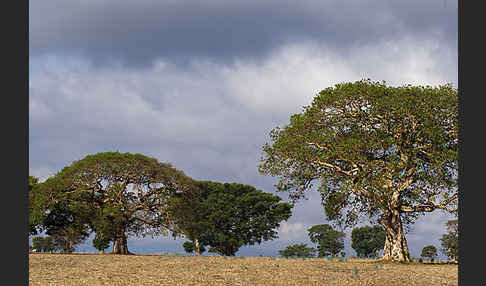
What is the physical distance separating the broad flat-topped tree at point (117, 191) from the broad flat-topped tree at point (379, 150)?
9.83 m

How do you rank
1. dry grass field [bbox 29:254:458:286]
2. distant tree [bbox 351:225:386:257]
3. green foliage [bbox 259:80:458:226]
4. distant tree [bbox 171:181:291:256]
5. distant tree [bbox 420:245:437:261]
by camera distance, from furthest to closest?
distant tree [bbox 351:225:386:257] < distant tree [bbox 420:245:437:261] < distant tree [bbox 171:181:291:256] < green foliage [bbox 259:80:458:226] < dry grass field [bbox 29:254:458:286]

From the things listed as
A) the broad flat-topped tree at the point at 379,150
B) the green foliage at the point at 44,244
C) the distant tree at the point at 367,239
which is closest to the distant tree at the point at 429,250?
the distant tree at the point at 367,239

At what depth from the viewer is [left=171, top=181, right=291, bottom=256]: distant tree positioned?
2226 inches

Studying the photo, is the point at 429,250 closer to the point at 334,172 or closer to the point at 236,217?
the point at 236,217

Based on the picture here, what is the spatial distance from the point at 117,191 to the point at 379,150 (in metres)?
19.9

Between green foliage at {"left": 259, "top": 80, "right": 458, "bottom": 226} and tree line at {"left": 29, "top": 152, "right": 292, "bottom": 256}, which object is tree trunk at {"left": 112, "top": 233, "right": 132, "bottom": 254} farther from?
green foliage at {"left": 259, "top": 80, "right": 458, "bottom": 226}

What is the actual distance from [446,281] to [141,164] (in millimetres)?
25741

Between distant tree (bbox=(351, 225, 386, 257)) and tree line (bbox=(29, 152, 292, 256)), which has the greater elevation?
tree line (bbox=(29, 152, 292, 256))

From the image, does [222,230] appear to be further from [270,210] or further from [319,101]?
[319,101]

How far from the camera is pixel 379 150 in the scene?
32.0 metres

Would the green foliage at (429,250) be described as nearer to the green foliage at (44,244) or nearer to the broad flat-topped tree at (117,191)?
the broad flat-topped tree at (117,191)

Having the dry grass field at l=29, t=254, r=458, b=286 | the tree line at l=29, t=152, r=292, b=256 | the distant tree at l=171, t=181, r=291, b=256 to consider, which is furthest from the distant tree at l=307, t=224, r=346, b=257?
the dry grass field at l=29, t=254, r=458, b=286

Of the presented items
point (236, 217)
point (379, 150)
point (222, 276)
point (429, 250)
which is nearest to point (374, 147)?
point (379, 150)

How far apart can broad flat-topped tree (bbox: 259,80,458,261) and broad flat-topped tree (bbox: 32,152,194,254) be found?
9.83 m
